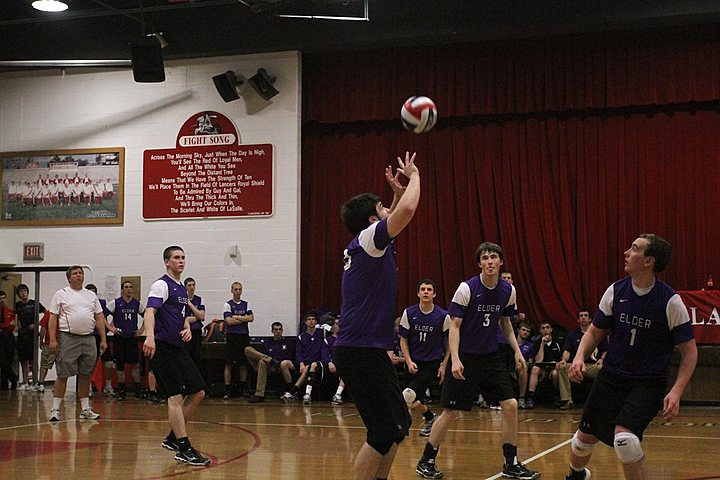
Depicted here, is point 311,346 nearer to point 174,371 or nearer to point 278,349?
point 278,349

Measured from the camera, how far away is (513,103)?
15.4 metres

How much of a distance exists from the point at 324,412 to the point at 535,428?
3314 mm

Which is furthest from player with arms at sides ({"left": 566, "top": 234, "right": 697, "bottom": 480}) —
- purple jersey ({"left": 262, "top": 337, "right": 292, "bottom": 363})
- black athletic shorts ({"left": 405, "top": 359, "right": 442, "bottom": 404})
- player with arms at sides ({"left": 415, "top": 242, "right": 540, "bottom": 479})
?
purple jersey ({"left": 262, "top": 337, "right": 292, "bottom": 363})

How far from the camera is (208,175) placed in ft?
54.4

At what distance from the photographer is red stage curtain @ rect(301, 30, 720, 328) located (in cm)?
1453

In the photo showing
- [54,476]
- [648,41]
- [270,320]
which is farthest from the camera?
[270,320]

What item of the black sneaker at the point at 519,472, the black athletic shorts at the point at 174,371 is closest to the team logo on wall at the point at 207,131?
the black athletic shorts at the point at 174,371

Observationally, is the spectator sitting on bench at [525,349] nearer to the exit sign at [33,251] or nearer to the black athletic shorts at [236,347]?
the black athletic shorts at [236,347]

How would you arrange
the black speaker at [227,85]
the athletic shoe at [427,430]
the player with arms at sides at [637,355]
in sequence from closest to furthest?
1. the player with arms at sides at [637,355]
2. the athletic shoe at [427,430]
3. the black speaker at [227,85]

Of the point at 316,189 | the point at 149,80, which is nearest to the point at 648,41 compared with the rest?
the point at 316,189

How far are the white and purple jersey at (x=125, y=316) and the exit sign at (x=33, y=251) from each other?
3.04 meters

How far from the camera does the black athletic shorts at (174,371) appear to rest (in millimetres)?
7773

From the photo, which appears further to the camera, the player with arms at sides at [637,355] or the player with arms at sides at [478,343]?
the player with arms at sides at [478,343]

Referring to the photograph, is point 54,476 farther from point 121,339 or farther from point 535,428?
point 121,339
